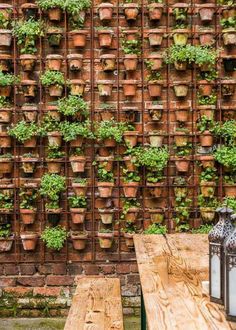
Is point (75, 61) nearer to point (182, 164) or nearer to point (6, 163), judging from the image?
point (6, 163)

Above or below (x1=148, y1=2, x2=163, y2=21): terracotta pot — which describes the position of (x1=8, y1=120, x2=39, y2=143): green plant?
below

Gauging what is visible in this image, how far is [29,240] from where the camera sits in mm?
4184

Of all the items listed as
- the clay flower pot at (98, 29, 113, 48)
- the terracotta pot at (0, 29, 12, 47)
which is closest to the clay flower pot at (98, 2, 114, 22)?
the clay flower pot at (98, 29, 113, 48)

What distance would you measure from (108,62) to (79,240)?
1314 millimetres

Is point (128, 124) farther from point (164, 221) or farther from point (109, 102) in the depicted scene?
point (164, 221)

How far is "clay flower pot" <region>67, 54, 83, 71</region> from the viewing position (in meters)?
4.16

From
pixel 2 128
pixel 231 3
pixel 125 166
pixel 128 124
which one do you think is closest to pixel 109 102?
pixel 128 124

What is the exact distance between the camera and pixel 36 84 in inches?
165

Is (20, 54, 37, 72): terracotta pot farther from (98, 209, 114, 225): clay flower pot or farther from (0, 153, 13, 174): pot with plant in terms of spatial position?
(98, 209, 114, 225): clay flower pot

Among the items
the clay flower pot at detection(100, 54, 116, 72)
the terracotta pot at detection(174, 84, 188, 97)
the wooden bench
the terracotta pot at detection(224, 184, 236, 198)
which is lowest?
the wooden bench

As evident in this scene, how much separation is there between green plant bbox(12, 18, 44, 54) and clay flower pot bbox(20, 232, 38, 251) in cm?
133

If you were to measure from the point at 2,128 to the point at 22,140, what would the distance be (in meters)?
0.19

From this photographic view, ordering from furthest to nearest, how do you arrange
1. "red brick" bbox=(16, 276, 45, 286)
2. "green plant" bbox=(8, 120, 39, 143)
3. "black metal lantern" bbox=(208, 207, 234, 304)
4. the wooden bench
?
"red brick" bbox=(16, 276, 45, 286)
"green plant" bbox=(8, 120, 39, 143)
the wooden bench
"black metal lantern" bbox=(208, 207, 234, 304)

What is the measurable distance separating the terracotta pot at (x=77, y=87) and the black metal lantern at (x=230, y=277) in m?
2.75
